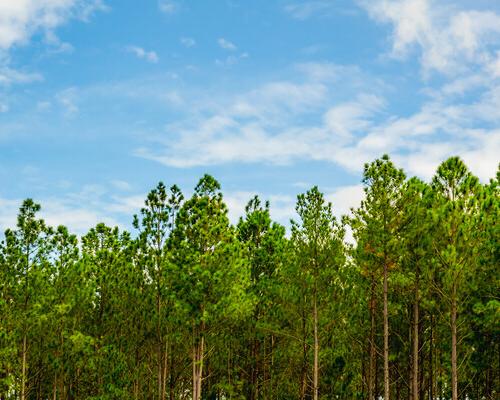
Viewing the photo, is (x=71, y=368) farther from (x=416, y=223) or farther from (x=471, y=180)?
(x=471, y=180)

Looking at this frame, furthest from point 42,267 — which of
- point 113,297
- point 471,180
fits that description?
point 471,180

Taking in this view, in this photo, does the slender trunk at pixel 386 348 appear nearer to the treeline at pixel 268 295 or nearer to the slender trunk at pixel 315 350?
the treeline at pixel 268 295

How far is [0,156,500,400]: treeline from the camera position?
Answer: 21.7 meters

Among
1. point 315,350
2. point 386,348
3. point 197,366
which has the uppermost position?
point 386,348

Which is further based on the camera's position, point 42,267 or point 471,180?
point 42,267

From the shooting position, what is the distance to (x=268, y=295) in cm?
2862

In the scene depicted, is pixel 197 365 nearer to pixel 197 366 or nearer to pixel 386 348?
pixel 197 366

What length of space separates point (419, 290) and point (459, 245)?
3.69 metres

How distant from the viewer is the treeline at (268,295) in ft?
71.1

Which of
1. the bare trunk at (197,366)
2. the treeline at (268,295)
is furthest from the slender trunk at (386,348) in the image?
the bare trunk at (197,366)

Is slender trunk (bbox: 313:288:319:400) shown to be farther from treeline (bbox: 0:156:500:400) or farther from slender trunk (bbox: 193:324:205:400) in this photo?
slender trunk (bbox: 193:324:205:400)

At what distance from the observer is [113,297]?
28031 millimetres

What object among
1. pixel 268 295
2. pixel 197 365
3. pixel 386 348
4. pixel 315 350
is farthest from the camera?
pixel 268 295

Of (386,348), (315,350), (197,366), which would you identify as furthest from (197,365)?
(386,348)
